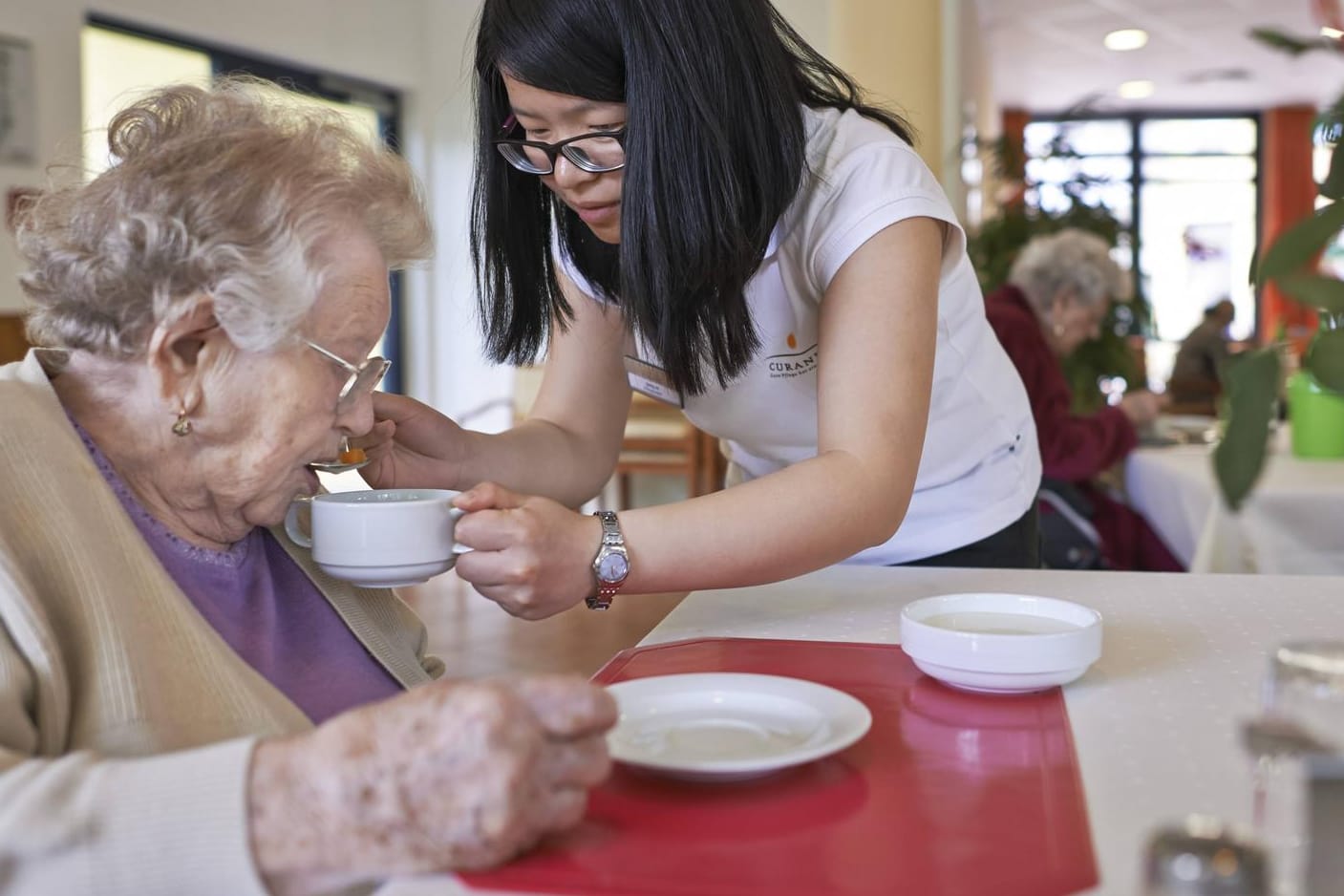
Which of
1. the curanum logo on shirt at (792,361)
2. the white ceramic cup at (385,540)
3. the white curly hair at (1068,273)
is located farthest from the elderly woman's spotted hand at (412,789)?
the white curly hair at (1068,273)

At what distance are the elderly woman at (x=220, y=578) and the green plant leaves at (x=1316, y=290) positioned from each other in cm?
43

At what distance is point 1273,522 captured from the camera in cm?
239

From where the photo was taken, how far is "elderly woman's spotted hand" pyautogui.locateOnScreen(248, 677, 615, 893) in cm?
70

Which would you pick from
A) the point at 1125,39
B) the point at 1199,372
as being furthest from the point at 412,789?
the point at 1125,39

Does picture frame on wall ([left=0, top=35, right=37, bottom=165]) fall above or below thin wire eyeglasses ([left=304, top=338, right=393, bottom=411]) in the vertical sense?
above

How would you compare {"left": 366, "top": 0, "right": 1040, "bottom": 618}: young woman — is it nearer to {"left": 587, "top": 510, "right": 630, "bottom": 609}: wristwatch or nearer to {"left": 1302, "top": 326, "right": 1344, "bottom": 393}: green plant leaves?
{"left": 587, "top": 510, "right": 630, "bottom": 609}: wristwatch

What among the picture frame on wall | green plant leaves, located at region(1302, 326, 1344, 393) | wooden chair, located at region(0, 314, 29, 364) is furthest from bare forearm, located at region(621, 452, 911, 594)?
the picture frame on wall

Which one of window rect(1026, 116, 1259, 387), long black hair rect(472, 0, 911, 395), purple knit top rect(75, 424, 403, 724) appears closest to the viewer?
purple knit top rect(75, 424, 403, 724)

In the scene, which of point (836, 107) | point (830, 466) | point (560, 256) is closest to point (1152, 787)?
point (830, 466)

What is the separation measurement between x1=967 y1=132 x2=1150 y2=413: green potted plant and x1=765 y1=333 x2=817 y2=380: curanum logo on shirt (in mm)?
3584

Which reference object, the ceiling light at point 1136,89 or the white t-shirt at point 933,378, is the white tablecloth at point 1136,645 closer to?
the white t-shirt at point 933,378

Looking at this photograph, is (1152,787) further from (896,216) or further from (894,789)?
(896,216)

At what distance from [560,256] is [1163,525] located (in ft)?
7.07

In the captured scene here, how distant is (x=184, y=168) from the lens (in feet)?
3.54
